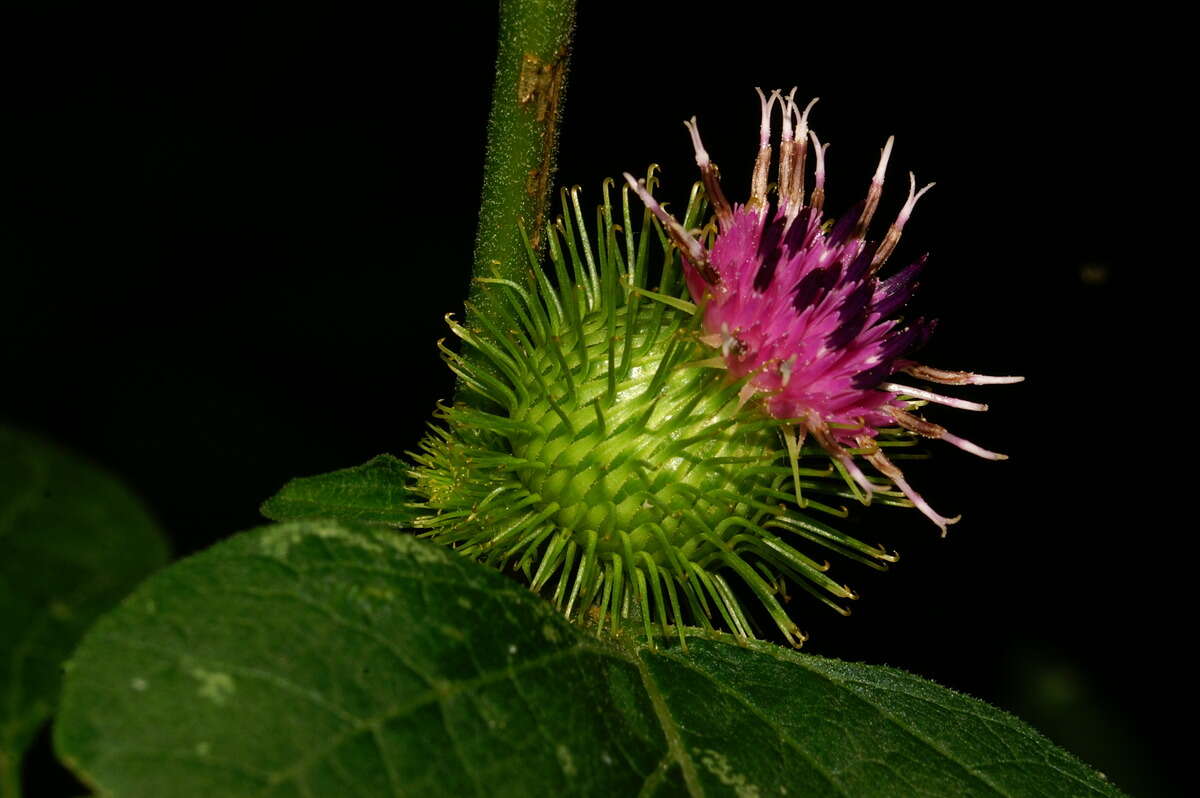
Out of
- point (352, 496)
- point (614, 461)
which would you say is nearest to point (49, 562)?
point (352, 496)

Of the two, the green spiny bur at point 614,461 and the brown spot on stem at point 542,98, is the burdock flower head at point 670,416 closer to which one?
the green spiny bur at point 614,461

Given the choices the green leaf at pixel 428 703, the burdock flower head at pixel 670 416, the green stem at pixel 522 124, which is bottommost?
the green leaf at pixel 428 703

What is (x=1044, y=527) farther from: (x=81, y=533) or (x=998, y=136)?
(x=81, y=533)

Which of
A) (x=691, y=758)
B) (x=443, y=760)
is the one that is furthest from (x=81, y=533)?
(x=691, y=758)

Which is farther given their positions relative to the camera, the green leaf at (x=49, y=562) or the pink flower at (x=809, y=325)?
the pink flower at (x=809, y=325)

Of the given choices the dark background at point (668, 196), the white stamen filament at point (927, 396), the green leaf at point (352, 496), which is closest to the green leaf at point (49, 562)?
the green leaf at point (352, 496)

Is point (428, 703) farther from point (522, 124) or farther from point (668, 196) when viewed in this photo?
point (668, 196)
